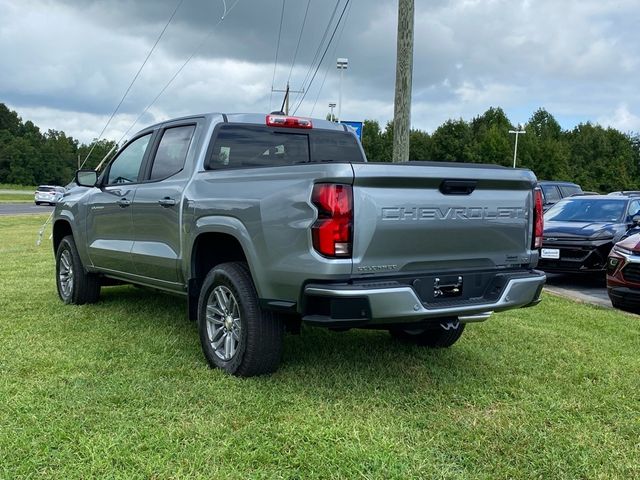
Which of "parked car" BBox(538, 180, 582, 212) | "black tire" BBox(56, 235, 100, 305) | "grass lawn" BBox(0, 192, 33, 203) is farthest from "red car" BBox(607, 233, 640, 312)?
"grass lawn" BBox(0, 192, 33, 203)

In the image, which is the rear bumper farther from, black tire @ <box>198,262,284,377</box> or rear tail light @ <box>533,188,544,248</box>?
rear tail light @ <box>533,188,544,248</box>

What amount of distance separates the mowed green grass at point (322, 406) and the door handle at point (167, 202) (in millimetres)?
1182

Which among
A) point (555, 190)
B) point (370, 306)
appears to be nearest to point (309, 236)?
point (370, 306)

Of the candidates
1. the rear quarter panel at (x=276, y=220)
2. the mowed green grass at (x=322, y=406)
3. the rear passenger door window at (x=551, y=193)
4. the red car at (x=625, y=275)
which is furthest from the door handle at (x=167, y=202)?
the rear passenger door window at (x=551, y=193)

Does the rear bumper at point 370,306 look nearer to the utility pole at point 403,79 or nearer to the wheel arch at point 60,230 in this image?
the wheel arch at point 60,230

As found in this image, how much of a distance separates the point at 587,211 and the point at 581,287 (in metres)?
1.89

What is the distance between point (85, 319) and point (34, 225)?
1695 cm

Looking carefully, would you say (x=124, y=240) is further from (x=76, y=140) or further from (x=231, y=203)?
(x=76, y=140)

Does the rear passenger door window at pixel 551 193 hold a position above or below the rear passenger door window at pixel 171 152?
below

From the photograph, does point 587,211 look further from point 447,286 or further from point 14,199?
point 14,199

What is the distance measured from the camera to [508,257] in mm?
4191

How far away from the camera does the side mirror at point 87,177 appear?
20.9ft

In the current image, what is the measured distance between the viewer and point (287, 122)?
206 inches

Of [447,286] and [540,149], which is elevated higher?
[540,149]
